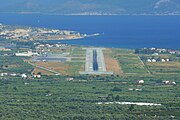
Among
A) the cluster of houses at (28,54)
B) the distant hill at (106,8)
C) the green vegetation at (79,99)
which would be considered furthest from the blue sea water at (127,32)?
the green vegetation at (79,99)

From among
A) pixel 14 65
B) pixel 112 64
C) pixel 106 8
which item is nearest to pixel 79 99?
pixel 112 64

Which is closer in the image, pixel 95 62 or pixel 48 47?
pixel 95 62

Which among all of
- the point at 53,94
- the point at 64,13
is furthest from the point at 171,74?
the point at 64,13

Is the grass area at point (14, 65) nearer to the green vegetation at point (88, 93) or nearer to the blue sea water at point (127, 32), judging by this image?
the green vegetation at point (88, 93)

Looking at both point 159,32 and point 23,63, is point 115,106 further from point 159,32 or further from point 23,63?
point 159,32

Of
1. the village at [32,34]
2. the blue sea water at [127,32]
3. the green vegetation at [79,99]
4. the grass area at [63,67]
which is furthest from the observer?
the village at [32,34]

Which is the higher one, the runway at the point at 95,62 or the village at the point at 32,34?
the village at the point at 32,34

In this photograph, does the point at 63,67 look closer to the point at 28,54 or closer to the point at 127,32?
the point at 28,54

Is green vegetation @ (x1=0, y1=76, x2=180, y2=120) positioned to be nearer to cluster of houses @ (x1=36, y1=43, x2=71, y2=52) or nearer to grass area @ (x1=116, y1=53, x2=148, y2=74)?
grass area @ (x1=116, y1=53, x2=148, y2=74)
